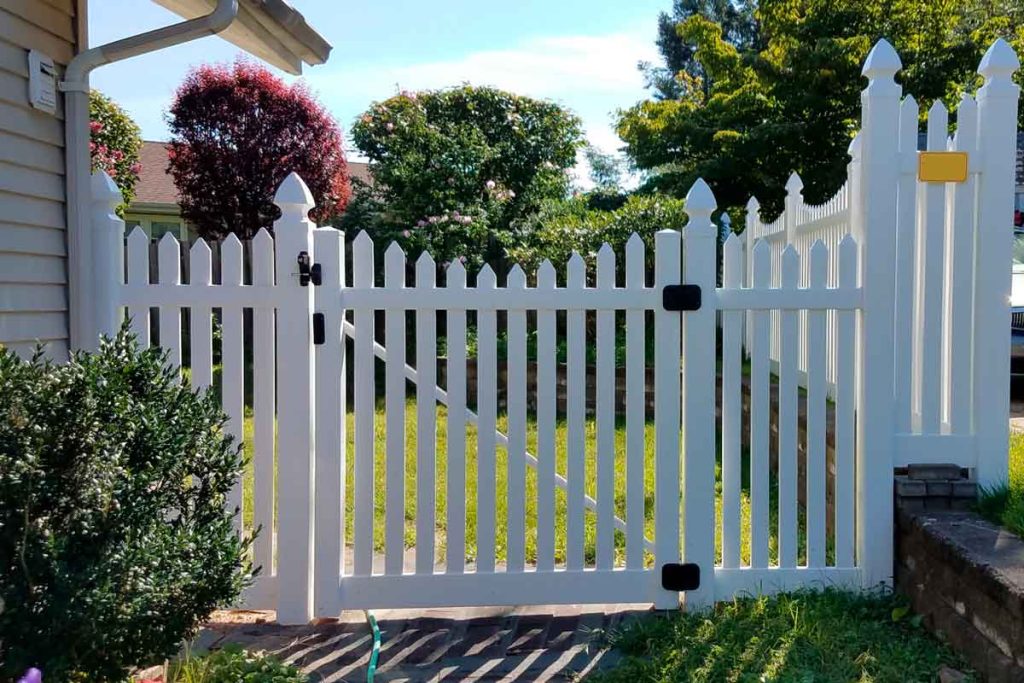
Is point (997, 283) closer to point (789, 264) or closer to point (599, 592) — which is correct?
point (789, 264)

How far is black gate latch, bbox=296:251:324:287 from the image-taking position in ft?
11.2

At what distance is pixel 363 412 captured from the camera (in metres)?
3.50

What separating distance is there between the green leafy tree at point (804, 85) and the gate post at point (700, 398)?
1097 centimetres

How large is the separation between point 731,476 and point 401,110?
9032 mm

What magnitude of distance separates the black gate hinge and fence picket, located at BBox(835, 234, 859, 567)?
2030 mm

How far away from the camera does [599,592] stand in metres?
3.56

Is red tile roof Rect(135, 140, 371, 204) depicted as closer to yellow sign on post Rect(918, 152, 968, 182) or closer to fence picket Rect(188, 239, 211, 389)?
fence picket Rect(188, 239, 211, 389)

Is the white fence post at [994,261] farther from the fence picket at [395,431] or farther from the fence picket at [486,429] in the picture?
the fence picket at [395,431]

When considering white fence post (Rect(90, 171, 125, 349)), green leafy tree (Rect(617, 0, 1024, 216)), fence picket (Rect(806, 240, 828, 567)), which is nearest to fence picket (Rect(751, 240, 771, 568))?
fence picket (Rect(806, 240, 828, 567))

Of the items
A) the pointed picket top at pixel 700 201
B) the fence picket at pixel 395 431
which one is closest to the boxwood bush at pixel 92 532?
the fence picket at pixel 395 431

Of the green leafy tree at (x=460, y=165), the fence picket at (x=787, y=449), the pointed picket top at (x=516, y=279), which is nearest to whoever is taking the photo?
the pointed picket top at (x=516, y=279)

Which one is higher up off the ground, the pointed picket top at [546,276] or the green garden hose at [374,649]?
the pointed picket top at [546,276]

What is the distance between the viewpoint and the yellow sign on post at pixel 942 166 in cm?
348

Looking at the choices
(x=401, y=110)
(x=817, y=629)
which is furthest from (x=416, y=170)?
(x=817, y=629)
